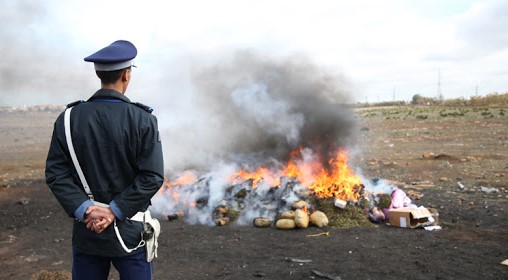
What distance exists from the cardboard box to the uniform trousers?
5.48 metres

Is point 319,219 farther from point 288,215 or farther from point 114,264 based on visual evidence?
point 114,264

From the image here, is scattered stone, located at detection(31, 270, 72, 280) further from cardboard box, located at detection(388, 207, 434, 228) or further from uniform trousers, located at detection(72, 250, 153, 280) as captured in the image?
cardboard box, located at detection(388, 207, 434, 228)

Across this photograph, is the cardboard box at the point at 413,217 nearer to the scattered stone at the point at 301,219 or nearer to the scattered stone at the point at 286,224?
the scattered stone at the point at 301,219

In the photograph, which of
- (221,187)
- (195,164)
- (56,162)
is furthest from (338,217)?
(56,162)

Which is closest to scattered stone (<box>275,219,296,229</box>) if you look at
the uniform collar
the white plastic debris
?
the white plastic debris

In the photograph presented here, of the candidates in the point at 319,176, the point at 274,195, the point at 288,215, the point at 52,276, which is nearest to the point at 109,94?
the point at 52,276

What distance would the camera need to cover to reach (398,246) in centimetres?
621

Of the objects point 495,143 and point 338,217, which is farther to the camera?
point 495,143

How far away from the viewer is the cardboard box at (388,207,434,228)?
7.03 meters

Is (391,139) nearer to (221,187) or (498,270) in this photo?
(221,187)

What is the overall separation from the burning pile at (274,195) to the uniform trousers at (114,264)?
4.84 meters

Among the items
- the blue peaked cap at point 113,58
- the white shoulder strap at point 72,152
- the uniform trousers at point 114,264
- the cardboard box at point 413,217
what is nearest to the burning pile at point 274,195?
the cardboard box at point 413,217

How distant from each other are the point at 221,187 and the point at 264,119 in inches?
80.8

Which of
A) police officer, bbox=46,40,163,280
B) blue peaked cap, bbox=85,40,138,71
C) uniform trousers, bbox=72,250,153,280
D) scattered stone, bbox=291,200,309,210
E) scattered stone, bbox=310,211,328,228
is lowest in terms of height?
scattered stone, bbox=310,211,328,228
